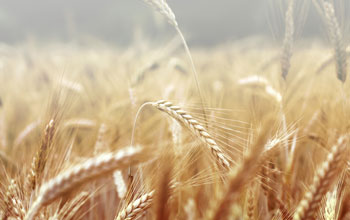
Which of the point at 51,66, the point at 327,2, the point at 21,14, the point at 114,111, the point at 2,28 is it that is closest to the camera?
the point at 327,2

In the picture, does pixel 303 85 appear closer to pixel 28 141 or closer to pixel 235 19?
pixel 28 141

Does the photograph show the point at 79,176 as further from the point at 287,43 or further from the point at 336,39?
the point at 336,39

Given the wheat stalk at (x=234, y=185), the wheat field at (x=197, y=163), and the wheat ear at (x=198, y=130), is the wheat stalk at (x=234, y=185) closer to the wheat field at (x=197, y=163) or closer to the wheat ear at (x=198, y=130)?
the wheat field at (x=197, y=163)

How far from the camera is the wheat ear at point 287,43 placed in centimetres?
97

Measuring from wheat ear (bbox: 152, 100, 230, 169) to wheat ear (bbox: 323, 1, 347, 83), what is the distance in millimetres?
518

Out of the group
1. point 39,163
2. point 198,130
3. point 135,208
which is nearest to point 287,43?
point 198,130

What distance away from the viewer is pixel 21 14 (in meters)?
18.5

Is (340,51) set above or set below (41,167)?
above

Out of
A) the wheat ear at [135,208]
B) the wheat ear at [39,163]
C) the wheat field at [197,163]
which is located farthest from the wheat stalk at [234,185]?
the wheat ear at [39,163]

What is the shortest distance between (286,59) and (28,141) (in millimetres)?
1438

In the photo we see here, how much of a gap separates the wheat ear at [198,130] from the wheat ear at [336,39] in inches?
20.4

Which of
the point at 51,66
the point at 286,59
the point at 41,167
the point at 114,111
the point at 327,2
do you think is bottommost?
the point at 41,167

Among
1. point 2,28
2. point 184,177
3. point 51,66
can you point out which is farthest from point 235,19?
point 184,177

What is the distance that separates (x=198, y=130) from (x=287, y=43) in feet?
1.62
